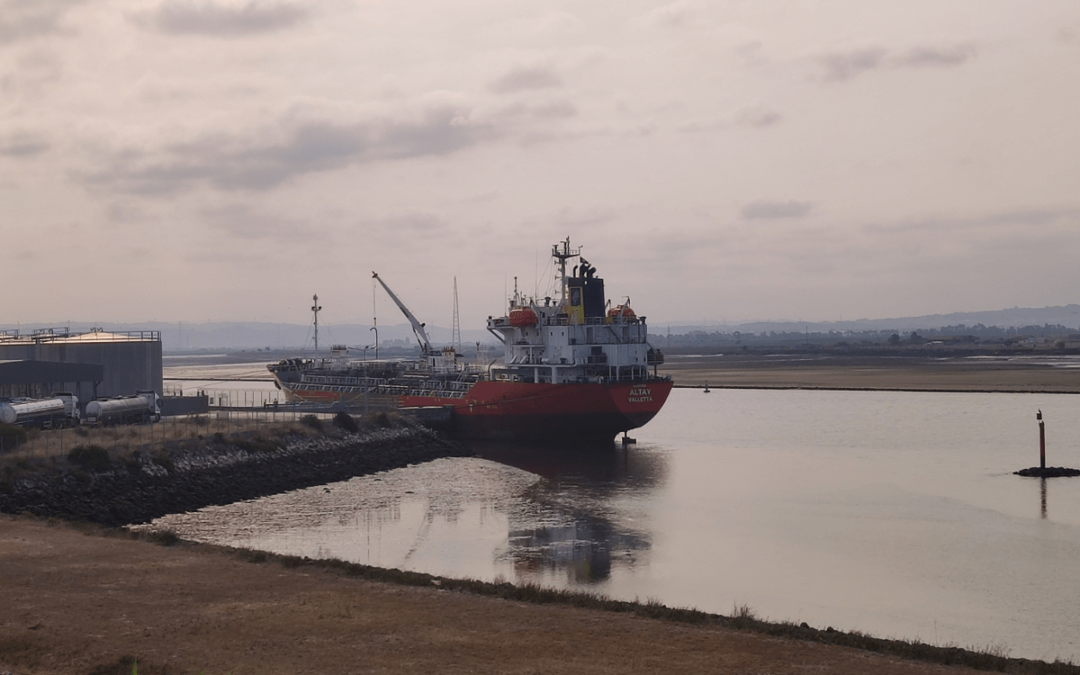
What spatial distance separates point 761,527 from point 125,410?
99.8ft

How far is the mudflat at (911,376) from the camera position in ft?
317

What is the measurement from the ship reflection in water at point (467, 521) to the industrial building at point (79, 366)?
15.0 meters

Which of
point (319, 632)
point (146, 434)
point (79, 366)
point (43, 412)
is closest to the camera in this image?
point (319, 632)

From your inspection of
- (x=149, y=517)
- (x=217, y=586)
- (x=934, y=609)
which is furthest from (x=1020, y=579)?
(x=149, y=517)

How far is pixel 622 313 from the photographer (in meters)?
Result: 53.9

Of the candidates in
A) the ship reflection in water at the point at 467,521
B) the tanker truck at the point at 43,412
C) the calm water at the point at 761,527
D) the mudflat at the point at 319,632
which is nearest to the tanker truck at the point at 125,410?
the tanker truck at the point at 43,412

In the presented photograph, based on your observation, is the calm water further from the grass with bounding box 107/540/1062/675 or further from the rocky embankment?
the grass with bounding box 107/540/1062/675

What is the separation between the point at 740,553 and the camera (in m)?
27.3

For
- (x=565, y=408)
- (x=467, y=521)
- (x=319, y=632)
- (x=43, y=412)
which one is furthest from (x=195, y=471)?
(x=319, y=632)

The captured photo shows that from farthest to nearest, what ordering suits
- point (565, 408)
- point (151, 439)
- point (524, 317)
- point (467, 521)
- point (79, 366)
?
point (524, 317)
point (565, 408)
point (79, 366)
point (151, 439)
point (467, 521)

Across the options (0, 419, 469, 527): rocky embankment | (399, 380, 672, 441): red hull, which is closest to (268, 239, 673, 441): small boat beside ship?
(399, 380, 672, 441): red hull

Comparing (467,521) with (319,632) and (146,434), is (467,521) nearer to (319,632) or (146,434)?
(146,434)

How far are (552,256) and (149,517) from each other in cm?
3025

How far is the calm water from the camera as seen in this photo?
2212cm
